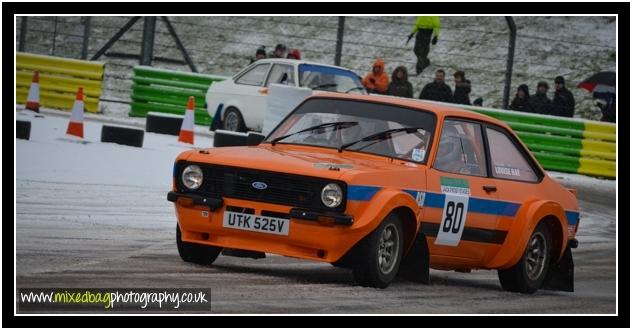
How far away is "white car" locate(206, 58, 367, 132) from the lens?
69.9ft

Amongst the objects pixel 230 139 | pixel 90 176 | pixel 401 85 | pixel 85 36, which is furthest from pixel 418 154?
pixel 85 36

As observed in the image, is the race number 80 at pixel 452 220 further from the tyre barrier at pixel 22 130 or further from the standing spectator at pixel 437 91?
the standing spectator at pixel 437 91

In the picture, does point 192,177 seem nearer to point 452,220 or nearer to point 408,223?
point 408,223

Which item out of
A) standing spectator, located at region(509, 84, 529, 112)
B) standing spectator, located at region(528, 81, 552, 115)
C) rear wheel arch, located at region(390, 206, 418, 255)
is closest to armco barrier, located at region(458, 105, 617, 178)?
standing spectator, located at region(528, 81, 552, 115)

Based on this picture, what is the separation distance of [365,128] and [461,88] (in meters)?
13.1

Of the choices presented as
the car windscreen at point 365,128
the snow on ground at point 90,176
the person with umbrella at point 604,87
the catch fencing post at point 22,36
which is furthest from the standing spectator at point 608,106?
the car windscreen at point 365,128

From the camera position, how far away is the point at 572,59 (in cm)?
2925

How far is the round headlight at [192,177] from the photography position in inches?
351

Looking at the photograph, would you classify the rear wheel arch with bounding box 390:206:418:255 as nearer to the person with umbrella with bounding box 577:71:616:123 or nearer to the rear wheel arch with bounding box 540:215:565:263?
the rear wheel arch with bounding box 540:215:565:263

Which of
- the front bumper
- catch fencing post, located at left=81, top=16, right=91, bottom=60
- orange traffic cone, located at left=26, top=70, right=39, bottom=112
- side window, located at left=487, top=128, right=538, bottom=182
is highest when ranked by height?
catch fencing post, located at left=81, top=16, right=91, bottom=60

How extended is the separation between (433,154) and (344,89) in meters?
11.7

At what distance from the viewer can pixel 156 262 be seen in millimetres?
9453

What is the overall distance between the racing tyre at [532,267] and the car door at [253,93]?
452 inches

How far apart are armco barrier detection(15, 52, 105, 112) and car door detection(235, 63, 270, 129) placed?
341cm
